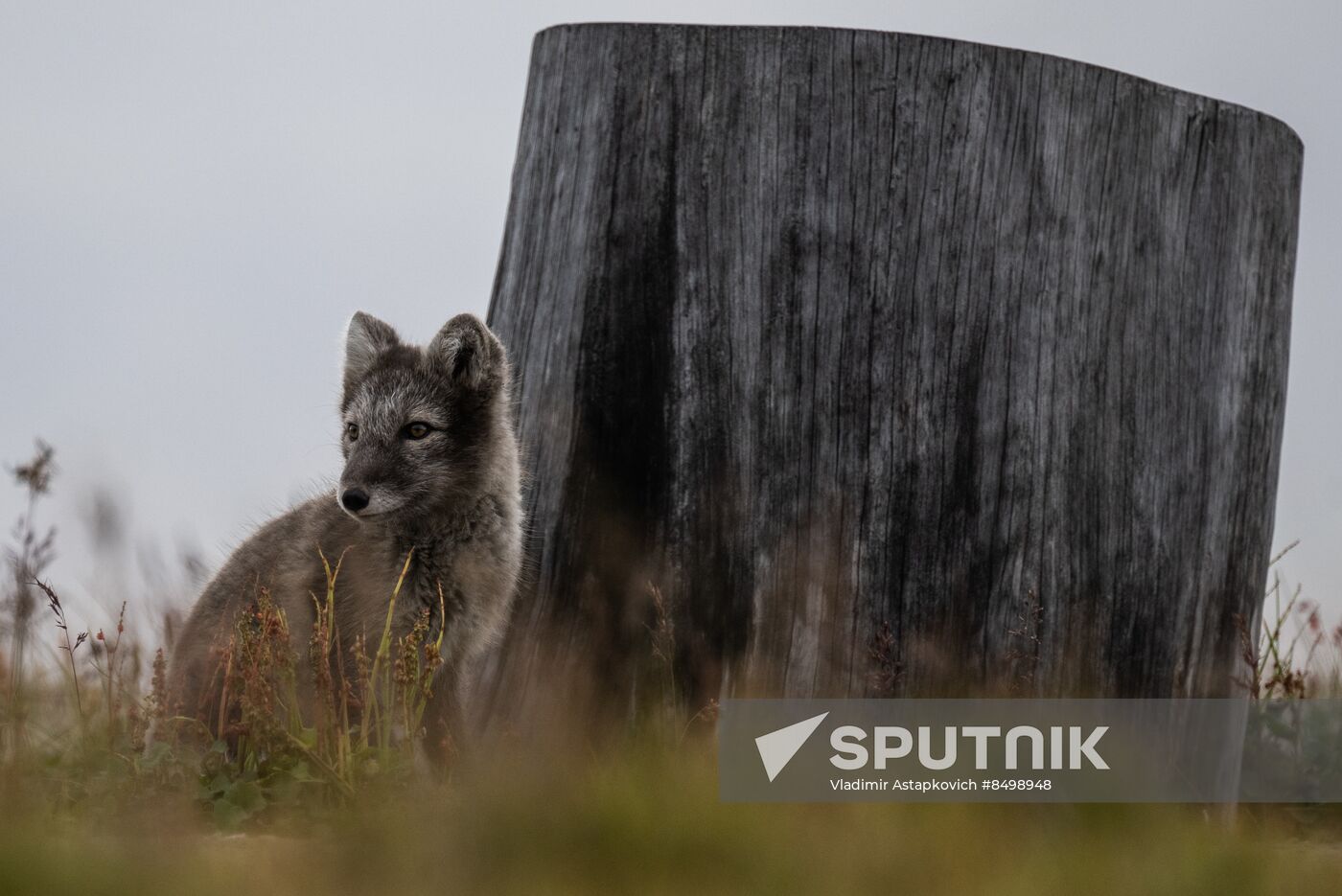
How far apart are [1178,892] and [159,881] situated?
2832mm

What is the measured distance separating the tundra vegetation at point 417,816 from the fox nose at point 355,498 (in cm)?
50

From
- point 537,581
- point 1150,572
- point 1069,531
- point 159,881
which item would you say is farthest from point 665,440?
point 159,881

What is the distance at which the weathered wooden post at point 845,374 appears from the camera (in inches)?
213

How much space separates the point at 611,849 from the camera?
12.6ft

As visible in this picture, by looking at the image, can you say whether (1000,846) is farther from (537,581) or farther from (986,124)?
(986,124)

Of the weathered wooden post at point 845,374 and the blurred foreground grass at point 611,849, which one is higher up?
the weathered wooden post at point 845,374

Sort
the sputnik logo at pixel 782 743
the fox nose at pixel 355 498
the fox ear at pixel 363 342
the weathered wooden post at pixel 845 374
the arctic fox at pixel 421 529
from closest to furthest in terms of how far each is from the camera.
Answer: the sputnik logo at pixel 782 743 → the weathered wooden post at pixel 845 374 → the fox nose at pixel 355 498 → the arctic fox at pixel 421 529 → the fox ear at pixel 363 342

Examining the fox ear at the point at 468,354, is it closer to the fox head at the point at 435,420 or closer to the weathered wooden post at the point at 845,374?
the fox head at the point at 435,420

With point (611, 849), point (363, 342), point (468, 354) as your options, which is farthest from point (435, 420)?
point (611, 849)

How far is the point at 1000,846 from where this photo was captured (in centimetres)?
419

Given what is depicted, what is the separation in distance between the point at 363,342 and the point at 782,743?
2.88m

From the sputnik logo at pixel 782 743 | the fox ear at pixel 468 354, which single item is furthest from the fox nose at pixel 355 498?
the sputnik logo at pixel 782 743

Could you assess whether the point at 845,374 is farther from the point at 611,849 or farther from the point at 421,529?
the point at 611,849

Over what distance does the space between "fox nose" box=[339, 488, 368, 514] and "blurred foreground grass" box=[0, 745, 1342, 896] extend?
4.94ft
